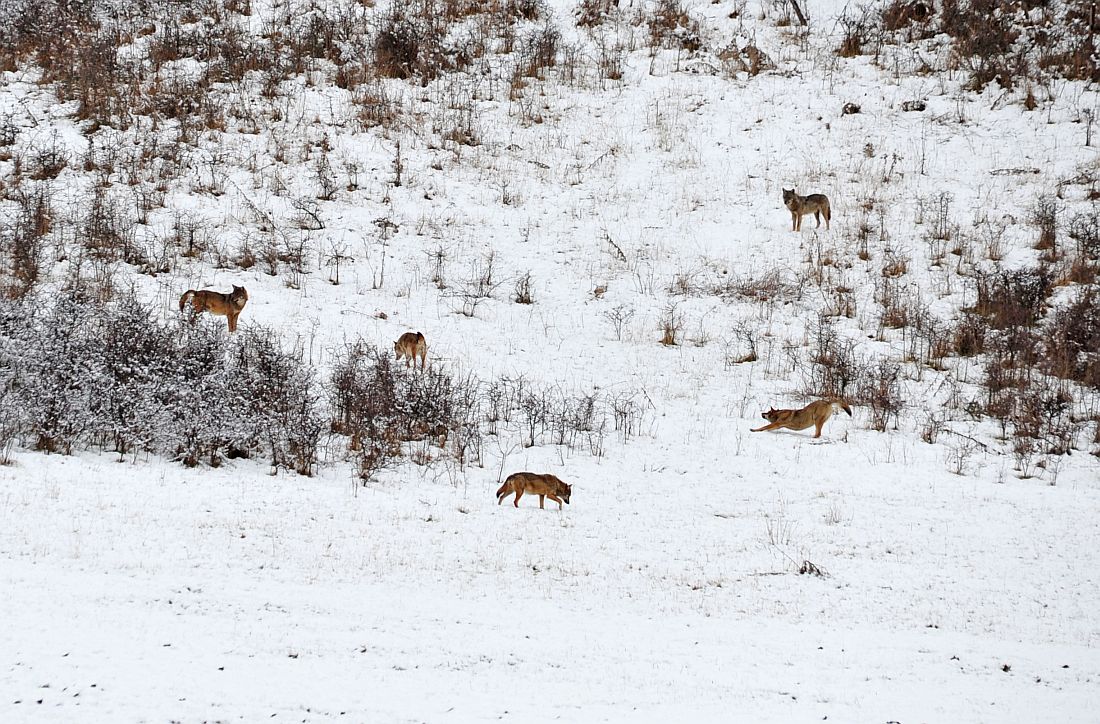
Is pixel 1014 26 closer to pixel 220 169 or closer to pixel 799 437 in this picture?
pixel 799 437

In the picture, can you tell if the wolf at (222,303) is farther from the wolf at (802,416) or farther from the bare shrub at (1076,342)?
the bare shrub at (1076,342)

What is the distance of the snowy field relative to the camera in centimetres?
434

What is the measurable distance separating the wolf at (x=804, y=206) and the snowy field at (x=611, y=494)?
34cm

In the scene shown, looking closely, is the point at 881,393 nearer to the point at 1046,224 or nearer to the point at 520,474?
the point at 520,474

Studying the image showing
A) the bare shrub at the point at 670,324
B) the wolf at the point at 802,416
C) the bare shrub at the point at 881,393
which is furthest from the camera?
the bare shrub at the point at 670,324

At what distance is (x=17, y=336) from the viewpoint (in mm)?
8141

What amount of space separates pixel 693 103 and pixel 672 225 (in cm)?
458

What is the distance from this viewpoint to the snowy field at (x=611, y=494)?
4.34 meters

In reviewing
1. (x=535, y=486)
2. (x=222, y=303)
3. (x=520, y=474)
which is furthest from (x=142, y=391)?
(x=535, y=486)

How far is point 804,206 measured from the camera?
1489cm

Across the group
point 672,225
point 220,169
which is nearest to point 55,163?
point 220,169

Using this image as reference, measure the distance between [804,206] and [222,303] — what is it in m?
10.1

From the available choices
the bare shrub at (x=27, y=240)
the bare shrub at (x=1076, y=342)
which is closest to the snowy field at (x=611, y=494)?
the bare shrub at (x=27, y=240)

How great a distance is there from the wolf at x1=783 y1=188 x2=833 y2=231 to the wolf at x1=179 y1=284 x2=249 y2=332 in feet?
31.5
